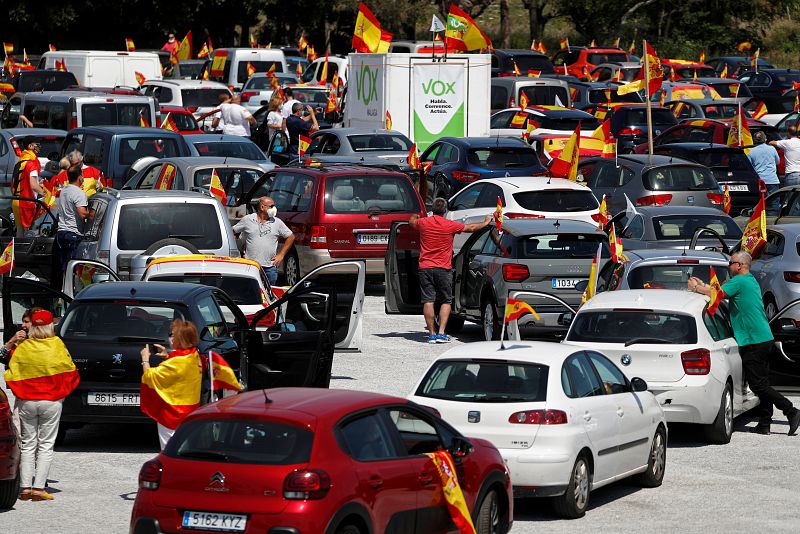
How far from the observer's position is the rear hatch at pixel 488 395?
37.8 ft

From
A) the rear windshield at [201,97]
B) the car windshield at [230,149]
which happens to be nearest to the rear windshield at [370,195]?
the car windshield at [230,149]

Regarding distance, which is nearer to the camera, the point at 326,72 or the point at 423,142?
the point at 423,142

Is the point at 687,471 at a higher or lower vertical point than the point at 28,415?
lower

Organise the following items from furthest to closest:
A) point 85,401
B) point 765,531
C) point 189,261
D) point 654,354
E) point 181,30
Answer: point 181,30 → point 189,261 → point 654,354 → point 85,401 → point 765,531

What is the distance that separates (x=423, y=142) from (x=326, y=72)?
13028 mm

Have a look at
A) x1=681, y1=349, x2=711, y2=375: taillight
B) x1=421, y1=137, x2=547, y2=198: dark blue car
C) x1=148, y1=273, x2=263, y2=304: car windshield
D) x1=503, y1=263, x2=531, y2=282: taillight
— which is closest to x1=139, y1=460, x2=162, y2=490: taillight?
x1=681, y1=349, x2=711, y2=375: taillight

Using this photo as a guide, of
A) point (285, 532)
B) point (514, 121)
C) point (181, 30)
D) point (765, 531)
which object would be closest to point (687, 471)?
point (765, 531)

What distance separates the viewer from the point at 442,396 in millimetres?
11906

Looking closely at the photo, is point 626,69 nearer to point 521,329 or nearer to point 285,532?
point 521,329

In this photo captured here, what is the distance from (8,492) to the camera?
11.4 meters

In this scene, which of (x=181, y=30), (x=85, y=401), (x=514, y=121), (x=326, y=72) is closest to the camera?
(x=85, y=401)

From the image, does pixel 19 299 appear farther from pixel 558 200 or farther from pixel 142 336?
pixel 558 200

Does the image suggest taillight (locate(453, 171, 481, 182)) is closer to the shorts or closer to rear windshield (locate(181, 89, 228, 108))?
the shorts

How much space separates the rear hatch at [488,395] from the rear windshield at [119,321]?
8.03 feet
